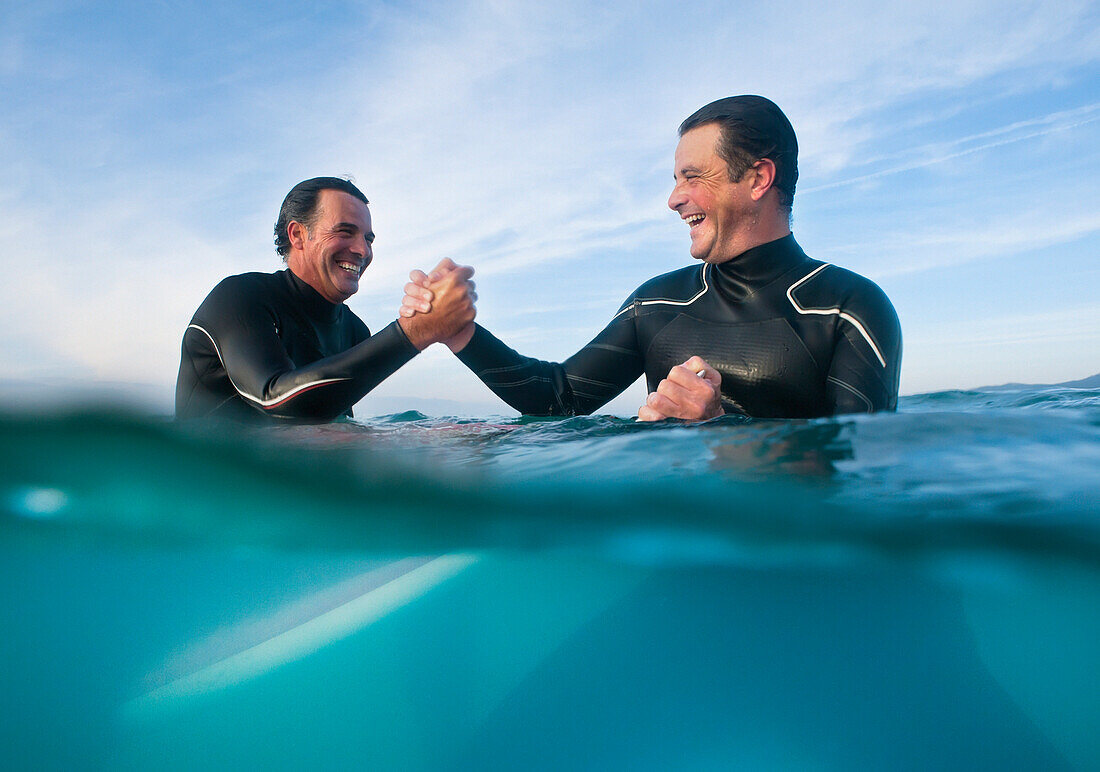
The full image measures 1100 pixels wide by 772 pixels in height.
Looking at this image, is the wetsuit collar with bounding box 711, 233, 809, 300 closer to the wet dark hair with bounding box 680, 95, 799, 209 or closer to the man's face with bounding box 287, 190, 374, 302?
the wet dark hair with bounding box 680, 95, 799, 209

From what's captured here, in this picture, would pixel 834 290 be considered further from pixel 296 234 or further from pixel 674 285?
pixel 296 234

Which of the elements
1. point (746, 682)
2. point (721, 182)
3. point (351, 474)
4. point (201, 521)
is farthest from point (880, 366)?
point (201, 521)

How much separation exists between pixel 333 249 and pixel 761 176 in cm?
230

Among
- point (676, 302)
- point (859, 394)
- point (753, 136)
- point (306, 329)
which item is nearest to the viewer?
point (859, 394)

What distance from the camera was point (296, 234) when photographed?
4160mm

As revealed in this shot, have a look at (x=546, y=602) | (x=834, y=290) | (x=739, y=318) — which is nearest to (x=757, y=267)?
(x=739, y=318)

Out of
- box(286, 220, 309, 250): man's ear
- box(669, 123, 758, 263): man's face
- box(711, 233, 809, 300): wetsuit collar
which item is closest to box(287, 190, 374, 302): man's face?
box(286, 220, 309, 250): man's ear

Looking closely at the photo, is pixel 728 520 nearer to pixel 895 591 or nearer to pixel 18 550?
pixel 895 591

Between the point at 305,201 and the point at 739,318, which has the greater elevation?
the point at 305,201

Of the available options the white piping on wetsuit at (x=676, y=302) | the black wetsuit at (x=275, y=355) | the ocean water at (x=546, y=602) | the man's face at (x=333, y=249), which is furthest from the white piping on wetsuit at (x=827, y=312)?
the man's face at (x=333, y=249)

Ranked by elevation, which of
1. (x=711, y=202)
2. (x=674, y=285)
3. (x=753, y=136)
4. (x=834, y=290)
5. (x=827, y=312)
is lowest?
(x=827, y=312)

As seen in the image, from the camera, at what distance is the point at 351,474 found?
213 centimetres

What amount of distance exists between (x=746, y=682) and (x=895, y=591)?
52cm

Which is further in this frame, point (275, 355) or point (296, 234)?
point (296, 234)
